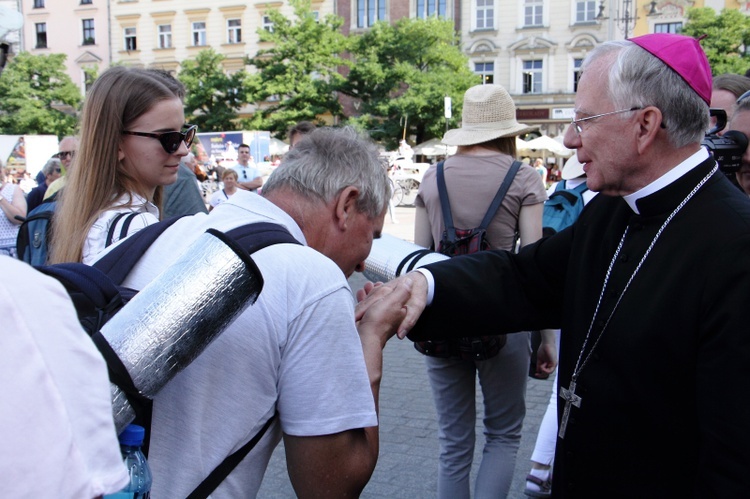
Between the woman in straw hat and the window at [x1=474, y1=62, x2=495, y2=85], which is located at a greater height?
the window at [x1=474, y1=62, x2=495, y2=85]

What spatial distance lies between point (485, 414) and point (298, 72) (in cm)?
4127

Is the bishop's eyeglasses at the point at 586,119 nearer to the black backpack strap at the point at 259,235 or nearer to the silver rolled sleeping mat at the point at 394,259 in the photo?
the silver rolled sleeping mat at the point at 394,259

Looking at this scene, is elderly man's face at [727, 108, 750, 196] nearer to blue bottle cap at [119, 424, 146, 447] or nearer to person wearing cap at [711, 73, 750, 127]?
person wearing cap at [711, 73, 750, 127]

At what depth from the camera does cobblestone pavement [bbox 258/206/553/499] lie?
4.23 meters

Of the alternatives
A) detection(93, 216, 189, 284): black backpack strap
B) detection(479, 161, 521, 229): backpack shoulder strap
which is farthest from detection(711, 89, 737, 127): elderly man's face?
detection(93, 216, 189, 284): black backpack strap

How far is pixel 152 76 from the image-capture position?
279 centimetres

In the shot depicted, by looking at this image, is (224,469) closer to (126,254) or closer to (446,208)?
(126,254)

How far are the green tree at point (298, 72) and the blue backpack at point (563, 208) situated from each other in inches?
1538

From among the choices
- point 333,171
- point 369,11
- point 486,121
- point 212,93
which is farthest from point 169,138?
point 369,11

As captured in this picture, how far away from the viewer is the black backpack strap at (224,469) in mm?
1535

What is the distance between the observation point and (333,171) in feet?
6.00

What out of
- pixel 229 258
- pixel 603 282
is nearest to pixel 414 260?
pixel 603 282

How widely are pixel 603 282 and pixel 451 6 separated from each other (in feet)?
152

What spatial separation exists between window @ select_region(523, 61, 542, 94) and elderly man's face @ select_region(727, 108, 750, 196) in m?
42.8
